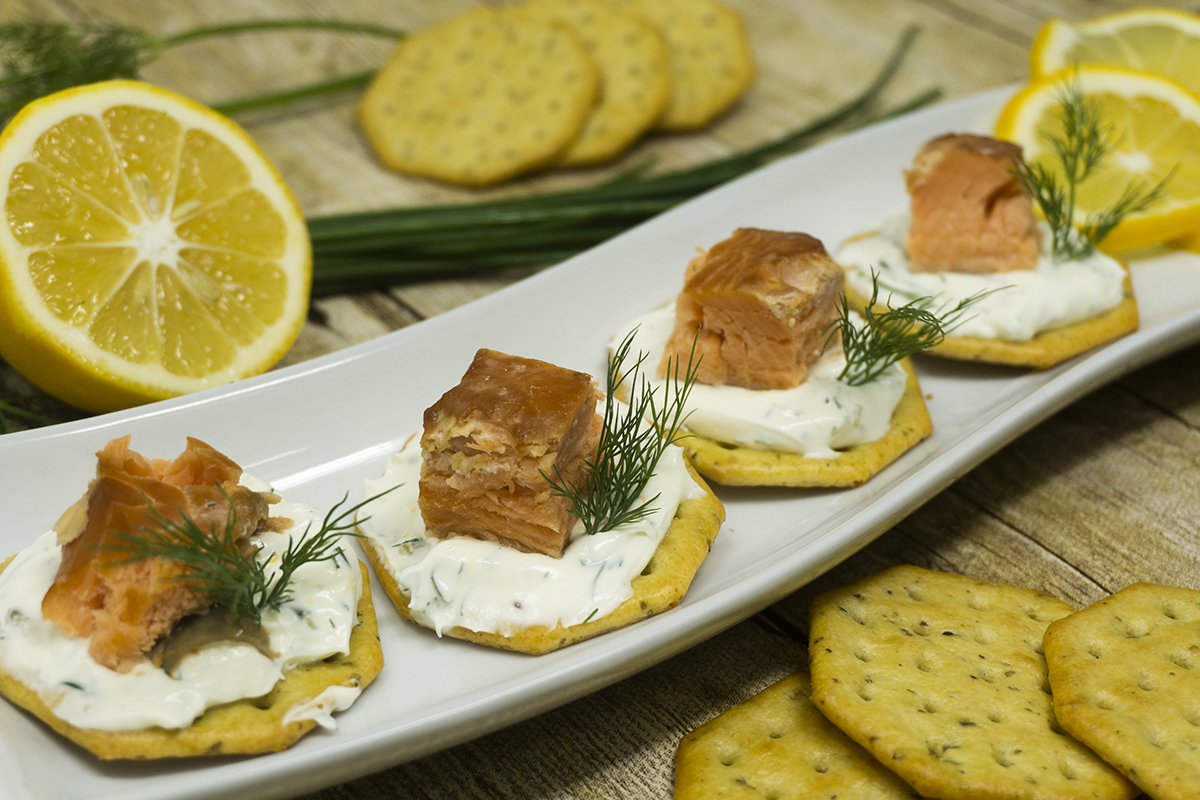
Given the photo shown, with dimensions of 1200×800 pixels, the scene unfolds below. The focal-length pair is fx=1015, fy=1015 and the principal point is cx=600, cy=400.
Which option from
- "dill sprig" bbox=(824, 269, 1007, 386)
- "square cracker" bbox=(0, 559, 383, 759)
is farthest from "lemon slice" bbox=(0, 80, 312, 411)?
"dill sprig" bbox=(824, 269, 1007, 386)

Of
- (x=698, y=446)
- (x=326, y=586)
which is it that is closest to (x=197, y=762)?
(x=326, y=586)

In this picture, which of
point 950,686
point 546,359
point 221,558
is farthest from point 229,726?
point 950,686

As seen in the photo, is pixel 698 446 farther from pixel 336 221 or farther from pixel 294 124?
pixel 294 124

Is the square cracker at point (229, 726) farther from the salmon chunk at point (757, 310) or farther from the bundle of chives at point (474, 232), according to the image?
the bundle of chives at point (474, 232)

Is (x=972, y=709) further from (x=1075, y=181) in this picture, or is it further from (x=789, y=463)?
(x=1075, y=181)

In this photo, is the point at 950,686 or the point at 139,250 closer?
the point at 950,686
